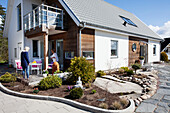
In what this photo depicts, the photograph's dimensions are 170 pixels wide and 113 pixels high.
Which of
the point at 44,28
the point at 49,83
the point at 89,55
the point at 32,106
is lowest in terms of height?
the point at 32,106

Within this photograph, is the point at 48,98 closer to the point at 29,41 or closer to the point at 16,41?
the point at 29,41

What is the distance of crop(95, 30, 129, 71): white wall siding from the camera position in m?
8.70

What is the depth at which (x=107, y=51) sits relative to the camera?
30.7 feet

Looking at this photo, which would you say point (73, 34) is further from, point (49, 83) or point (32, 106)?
point (32, 106)

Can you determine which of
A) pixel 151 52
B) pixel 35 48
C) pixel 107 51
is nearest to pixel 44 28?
pixel 35 48

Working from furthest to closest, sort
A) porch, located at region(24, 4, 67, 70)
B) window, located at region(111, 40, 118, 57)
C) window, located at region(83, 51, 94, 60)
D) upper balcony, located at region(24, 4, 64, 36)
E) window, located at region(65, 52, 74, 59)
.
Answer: window, located at region(111, 40, 118, 57)
window, located at region(65, 52, 74, 59)
window, located at region(83, 51, 94, 60)
porch, located at region(24, 4, 67, 70)
upper balcony, located at region(24, 4, 64, 36)

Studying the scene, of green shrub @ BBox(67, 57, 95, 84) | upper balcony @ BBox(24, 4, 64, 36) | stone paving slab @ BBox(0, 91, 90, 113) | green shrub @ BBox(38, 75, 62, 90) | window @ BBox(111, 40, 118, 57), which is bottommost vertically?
stone paving slab @ BBox(0, 91, 90, 113)

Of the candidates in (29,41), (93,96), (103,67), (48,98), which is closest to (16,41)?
(29,41)

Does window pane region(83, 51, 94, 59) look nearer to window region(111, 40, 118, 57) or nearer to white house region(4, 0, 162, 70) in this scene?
white house region(4, 0, 162, 70)

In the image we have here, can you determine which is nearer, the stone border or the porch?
the stone border

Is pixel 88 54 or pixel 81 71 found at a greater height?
pixel 88 54

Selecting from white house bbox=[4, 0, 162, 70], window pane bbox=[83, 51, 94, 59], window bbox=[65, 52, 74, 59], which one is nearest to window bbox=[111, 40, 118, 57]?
white house bbox=[4, 0, 162, 70]

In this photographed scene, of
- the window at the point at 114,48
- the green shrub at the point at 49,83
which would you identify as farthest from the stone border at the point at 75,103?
the window at the point at 114,48

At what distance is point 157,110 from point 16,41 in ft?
40.9
